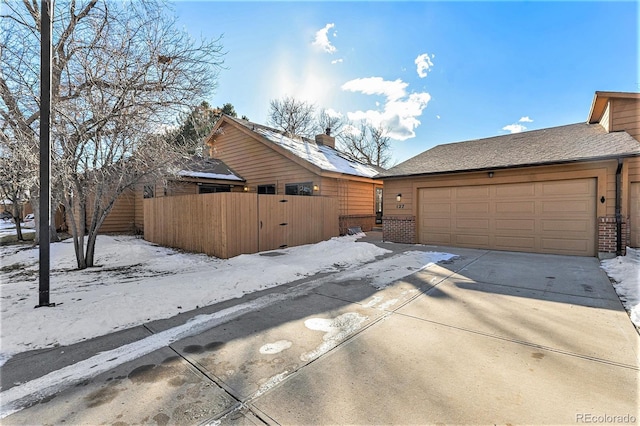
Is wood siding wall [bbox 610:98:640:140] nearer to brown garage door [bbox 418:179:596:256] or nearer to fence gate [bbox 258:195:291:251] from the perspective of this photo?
brown garage door [bbox 418:179:596:256]

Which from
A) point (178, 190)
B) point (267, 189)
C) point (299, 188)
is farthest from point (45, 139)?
point (267, 189)

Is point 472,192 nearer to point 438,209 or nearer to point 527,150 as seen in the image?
point 438,209

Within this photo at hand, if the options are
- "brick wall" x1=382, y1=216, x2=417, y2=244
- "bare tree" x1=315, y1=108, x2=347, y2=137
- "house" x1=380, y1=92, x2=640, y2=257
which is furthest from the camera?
"bare tree" x1=315, y1=108, x2=347, y2=137

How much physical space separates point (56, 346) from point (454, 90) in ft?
54.3

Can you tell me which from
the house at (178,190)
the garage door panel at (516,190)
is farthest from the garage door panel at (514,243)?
the house at (178,190)

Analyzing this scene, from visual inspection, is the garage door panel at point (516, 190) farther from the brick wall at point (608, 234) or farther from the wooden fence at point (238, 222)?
the wooden fence at point (238, 222)

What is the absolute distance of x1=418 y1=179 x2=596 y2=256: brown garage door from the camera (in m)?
7.80

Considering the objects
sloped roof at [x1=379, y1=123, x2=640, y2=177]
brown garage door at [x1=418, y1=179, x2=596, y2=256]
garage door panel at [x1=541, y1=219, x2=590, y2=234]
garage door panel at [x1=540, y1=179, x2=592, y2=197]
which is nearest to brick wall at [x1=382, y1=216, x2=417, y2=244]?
brown garage door at [x1=418, y1=179, x2=596, y2=256]

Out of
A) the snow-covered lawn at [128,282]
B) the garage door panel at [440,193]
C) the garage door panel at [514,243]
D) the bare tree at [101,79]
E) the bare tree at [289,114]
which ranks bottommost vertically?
the snow-covered lawn at [128,282]

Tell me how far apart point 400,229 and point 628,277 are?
6056 millimetres

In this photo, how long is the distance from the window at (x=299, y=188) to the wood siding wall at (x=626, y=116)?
10.5 metres

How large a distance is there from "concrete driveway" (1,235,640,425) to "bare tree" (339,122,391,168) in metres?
30.5

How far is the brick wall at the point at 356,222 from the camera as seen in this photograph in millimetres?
12719

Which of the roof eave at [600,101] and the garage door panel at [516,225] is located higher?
the roof eave at [600,101]
